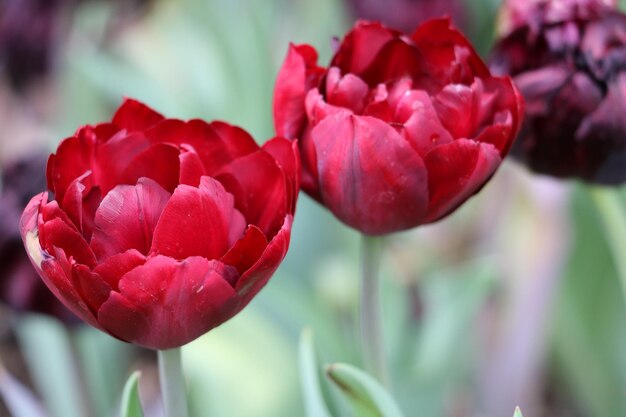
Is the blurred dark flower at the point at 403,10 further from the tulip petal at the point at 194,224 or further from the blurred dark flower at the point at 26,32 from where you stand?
the tulip petal at the point at 194,224

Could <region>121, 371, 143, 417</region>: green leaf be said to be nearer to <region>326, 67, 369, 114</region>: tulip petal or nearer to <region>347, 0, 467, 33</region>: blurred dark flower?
<region>326, 67, 369, 114</region>: tulip petal

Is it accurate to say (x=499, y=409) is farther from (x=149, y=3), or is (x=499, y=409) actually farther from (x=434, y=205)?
(x=149, y=3)

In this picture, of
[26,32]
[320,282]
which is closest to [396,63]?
[320,282]

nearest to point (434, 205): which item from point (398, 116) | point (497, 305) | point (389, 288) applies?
point (398, 116)

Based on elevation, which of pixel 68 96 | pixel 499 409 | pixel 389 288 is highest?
pixel 68 96

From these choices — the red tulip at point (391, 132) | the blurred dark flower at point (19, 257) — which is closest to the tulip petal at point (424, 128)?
the red tulip at point (391, 132)

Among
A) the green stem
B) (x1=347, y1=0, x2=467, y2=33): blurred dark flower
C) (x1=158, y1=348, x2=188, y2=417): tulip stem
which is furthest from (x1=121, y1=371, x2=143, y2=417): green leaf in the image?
(x1=347, y1=0, x2=467, y2=33): blurred dark flower

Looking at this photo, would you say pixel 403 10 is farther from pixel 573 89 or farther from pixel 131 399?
pixel 131 399
